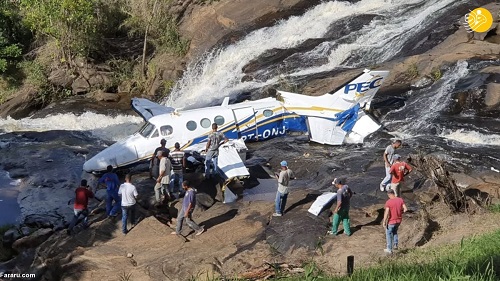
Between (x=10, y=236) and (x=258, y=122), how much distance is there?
870 cm

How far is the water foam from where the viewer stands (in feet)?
65.1

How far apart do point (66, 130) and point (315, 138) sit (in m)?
11.6

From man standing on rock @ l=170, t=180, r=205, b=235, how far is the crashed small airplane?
4.06 m

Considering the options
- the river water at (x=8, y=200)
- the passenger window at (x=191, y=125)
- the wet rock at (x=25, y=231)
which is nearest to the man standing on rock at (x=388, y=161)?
the passenger window at (x=191, y=125)

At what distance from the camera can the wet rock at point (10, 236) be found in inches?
620

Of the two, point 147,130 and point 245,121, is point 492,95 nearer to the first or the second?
point 245,121

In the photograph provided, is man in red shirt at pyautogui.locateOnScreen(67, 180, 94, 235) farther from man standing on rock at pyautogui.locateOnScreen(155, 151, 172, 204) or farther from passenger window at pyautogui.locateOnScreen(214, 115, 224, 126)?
passenger window at pyautogui.locateOnScreen(214, 115, 224, 126)

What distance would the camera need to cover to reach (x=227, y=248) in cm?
1374

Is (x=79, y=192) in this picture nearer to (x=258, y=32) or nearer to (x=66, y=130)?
(x=66, y=130)

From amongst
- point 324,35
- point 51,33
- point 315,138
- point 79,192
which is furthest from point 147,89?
point 79,192

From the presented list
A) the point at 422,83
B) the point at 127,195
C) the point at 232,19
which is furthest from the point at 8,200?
the point at 232,19

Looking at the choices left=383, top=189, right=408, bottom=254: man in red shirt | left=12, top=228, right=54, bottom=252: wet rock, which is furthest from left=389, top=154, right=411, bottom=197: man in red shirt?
left=12, top=228, right=54, bottom=252: wet rock

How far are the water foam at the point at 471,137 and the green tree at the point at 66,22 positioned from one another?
19483 mm

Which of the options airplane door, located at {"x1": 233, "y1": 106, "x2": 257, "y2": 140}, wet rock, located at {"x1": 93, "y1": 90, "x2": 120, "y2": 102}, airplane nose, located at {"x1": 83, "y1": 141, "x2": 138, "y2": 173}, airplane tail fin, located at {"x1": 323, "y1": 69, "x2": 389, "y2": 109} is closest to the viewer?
airplane nose, located at {"x1": 83, "y1": 141, "x2": 138, "y2": 173}
